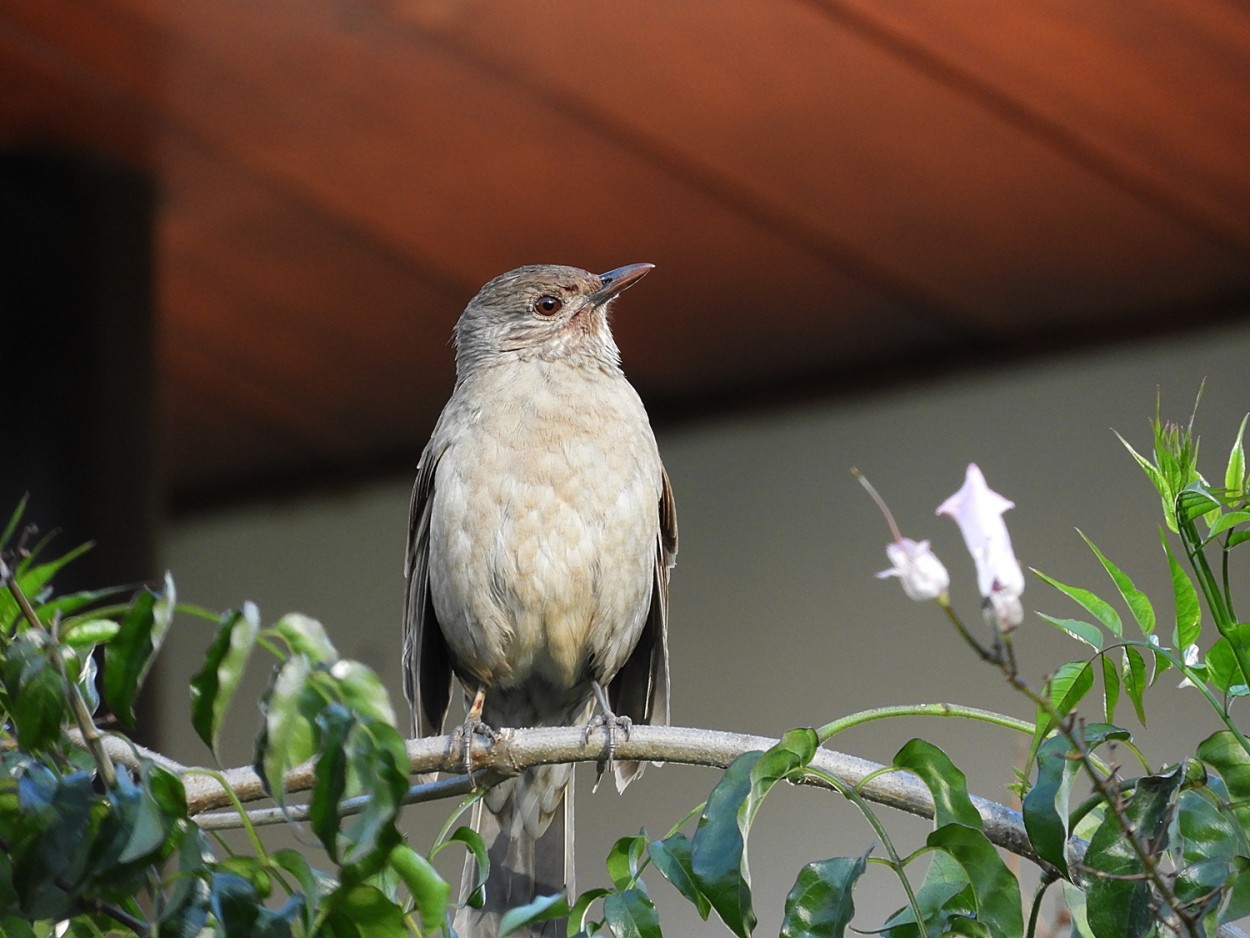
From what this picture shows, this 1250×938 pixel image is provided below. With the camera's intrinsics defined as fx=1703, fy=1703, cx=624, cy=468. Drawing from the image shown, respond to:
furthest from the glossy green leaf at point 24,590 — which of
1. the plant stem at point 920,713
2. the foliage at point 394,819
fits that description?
the plant stem at point 920,713

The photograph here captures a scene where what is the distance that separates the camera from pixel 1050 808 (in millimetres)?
1329

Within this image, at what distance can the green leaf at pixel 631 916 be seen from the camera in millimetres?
1510

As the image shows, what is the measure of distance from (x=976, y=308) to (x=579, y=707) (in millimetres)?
2048

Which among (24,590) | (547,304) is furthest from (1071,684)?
(547,304)

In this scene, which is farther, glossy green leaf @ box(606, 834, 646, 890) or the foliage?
glossy green leaf @ box(606, 834, 646, 890)

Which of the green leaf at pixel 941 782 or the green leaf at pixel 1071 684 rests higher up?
the green leaf at pixel 1071 684

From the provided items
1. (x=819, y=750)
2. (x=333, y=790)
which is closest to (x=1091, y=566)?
(x=819, y=750)

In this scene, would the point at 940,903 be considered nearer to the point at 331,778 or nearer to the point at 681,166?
the point at 331,778

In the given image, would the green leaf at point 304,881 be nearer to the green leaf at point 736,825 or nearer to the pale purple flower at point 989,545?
the green leaf at point 736,825

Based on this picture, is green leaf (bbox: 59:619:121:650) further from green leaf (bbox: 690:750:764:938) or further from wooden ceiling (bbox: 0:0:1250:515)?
wooden ceiling (bbox: 0:0:1250:515)

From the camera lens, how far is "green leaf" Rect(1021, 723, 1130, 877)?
1.33 m

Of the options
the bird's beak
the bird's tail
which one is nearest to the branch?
the bird's tail

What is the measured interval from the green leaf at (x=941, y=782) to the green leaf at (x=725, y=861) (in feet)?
0.49

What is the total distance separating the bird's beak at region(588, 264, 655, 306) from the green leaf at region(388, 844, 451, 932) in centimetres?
200
